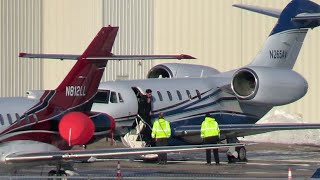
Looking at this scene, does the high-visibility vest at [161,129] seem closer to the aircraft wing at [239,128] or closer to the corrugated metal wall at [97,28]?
the aircraft wing at [239,128]

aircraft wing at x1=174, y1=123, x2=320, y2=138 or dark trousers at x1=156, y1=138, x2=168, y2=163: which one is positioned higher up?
aircraft wing at x1=174, y1=123, x2=320, y2=138

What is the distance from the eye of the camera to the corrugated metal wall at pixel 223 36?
144 feet

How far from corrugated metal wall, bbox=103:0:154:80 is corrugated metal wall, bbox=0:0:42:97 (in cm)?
365

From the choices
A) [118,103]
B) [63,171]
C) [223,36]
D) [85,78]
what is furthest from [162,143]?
[223,36]

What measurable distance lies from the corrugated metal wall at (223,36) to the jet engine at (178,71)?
8547mm

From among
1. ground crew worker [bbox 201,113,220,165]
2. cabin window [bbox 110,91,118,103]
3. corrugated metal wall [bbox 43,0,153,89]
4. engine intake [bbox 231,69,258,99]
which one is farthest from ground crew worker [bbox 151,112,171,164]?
corrugated metal wall [bbox 43,0,153,89]

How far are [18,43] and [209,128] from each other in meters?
19.2

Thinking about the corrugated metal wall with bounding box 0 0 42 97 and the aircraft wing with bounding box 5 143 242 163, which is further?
the corrugated metal wall with bounding box 0 0 42 97

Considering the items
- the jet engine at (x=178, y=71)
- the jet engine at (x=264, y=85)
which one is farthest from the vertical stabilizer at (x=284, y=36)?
the jet engine at (x=178, y=71)

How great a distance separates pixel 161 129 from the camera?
30797 millimetres

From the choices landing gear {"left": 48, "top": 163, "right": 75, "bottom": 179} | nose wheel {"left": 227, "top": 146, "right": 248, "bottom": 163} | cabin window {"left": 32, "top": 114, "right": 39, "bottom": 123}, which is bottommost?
nose wheel {"left": 227, "top": 146, "right": 248, "bottom": 163}

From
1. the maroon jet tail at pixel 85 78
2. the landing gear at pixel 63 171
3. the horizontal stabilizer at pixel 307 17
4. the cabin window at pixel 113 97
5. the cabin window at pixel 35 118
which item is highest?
the horizontal stabilizer at pixel 307 17

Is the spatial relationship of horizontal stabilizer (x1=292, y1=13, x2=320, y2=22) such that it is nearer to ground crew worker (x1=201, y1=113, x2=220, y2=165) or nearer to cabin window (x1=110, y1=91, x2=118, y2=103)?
ground crew worker (x1=201, y1=113, x2=220, y2=165)

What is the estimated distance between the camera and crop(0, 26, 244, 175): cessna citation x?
2261 centimetres
